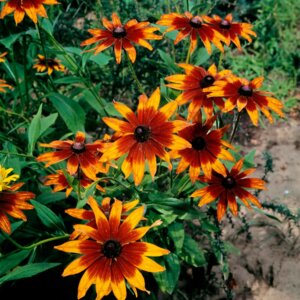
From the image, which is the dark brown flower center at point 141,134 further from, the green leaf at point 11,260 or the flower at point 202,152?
the green leaf at point 11,260

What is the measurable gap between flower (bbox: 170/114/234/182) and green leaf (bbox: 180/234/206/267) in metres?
0.49

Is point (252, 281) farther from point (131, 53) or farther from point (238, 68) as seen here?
point (238, 68)

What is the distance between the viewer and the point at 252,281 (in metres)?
2.06

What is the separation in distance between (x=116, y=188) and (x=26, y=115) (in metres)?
0.78

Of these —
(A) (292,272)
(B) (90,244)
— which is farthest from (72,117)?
(A) (292,272)

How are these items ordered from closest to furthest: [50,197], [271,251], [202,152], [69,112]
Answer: [202,152]
[50,197]
[69,112]
[271,251]

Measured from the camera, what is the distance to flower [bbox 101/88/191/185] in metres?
1.13

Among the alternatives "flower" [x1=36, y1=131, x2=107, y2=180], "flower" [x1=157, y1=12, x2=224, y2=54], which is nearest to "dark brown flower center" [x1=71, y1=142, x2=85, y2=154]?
"flower" [x1=36, y1=131, x2=107, y2=180]

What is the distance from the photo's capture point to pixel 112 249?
1.09 meters

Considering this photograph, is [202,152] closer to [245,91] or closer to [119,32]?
[245,91]

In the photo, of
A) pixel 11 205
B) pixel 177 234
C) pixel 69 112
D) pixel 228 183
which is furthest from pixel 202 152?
pixel 69 112

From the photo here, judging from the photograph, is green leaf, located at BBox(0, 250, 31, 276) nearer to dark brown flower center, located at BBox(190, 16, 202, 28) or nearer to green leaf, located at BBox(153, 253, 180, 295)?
green leaf, located at BBox(153, 253, 180, 295)

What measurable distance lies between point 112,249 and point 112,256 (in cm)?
2

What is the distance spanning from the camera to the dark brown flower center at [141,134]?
3.80 feet
